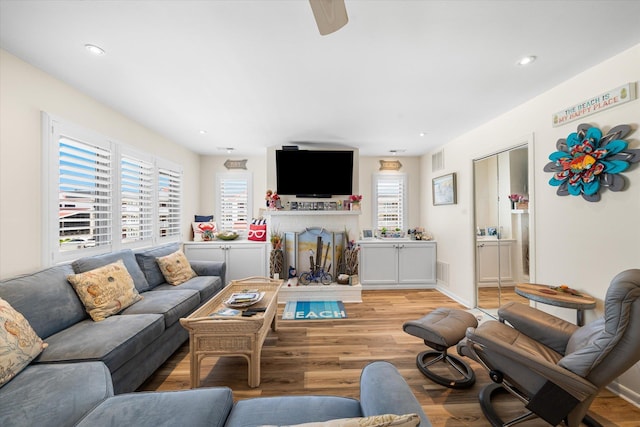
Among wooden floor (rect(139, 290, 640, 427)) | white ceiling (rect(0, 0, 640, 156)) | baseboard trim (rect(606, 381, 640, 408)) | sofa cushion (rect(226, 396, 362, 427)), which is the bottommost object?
wooden floor (rect(139, 290, 640, 427))

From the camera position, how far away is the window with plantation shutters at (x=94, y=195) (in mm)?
2203

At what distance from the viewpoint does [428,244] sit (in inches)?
180

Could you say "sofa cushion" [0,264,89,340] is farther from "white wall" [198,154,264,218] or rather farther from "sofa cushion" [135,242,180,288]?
"white wall" [198,154,264,218]

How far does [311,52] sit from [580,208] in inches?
103

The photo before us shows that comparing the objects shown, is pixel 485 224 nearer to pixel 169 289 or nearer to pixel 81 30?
pixel 169 289

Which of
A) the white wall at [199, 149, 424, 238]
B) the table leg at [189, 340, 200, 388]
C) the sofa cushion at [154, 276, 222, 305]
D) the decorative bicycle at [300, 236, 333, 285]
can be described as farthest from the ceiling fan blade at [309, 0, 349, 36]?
the white wall at [199, 149, 424, 238]

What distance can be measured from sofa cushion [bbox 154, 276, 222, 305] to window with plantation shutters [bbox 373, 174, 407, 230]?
3.25 metres

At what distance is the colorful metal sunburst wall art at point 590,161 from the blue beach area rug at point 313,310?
2.75 m

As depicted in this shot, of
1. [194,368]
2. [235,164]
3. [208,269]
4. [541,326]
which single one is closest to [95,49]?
[194,368]

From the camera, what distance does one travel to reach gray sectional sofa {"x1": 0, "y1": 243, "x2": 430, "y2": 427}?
109 cm

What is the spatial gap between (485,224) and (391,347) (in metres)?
2.19

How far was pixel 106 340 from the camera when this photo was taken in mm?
1696

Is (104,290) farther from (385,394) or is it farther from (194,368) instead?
(385,394)

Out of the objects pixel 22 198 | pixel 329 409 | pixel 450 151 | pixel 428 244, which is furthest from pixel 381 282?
pixel 22 198
